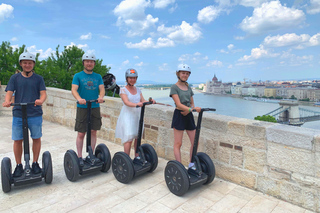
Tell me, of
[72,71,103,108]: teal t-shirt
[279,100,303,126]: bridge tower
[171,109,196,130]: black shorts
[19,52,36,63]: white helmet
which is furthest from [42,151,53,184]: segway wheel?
[279,100,303,126]: bridge tower

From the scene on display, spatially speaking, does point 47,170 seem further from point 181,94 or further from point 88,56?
point 181,94

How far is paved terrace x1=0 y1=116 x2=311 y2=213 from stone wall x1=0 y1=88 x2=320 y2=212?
13 cm

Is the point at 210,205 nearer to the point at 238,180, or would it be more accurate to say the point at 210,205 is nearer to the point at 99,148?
the point at 238,180

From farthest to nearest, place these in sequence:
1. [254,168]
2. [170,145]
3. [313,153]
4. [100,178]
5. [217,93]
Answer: [217,93]
[170,145]
[100,178]
[254,168]
[313,153]

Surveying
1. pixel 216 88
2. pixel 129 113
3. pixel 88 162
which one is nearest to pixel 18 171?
pixel 88 162

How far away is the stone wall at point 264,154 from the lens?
2.48m

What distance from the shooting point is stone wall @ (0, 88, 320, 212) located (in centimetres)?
248

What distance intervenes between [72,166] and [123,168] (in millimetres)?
642

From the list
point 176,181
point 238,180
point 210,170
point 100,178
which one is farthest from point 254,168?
point 100,178

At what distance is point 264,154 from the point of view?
109 inches

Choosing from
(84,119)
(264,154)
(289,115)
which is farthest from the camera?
(289,115)

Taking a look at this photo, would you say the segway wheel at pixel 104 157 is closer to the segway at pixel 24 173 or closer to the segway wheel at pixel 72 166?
the segway wheel at pixel 72 166

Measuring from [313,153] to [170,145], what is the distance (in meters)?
2.00

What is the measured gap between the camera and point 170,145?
3.84 m
